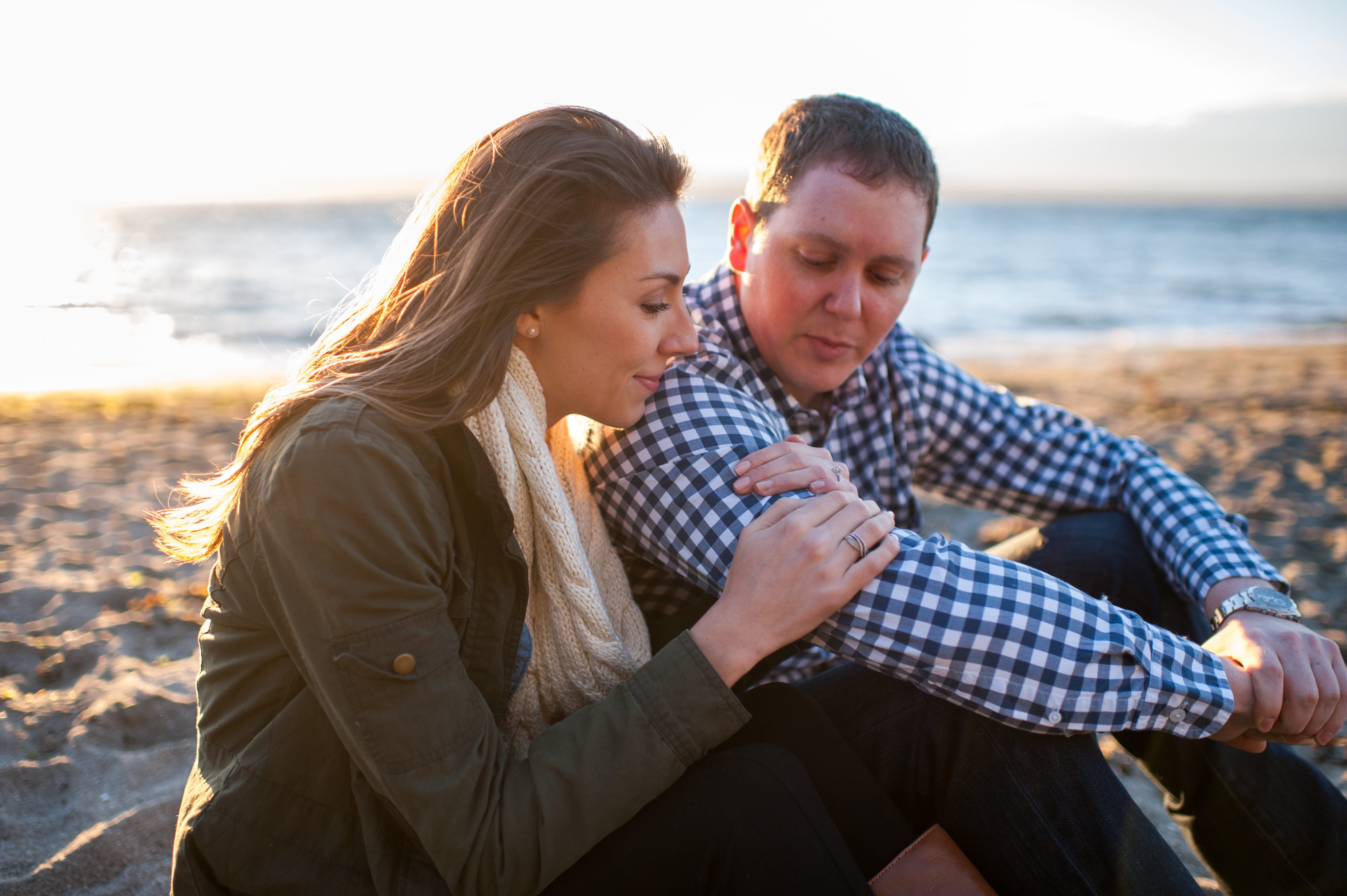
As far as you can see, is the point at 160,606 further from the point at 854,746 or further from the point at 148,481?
the point at 854,746

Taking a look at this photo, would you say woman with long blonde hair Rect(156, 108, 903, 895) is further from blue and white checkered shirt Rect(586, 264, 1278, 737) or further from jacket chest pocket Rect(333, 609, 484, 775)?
blue and white checkered shirt Rect(586, 264, 1278, 737)

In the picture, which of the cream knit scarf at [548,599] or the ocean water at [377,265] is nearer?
the cream knit scarf at [548,599]

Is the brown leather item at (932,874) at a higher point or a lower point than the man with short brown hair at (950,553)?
lower

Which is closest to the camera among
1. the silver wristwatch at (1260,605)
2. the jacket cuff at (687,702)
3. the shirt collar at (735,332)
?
the jacket cuff at (687,702)

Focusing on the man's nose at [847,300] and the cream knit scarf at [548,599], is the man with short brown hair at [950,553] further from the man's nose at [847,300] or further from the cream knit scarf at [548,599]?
the cream knit scarf at [548,599]

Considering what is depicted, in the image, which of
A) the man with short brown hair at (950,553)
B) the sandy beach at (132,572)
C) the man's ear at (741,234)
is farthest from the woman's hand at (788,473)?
the sandy beach at (132,572)

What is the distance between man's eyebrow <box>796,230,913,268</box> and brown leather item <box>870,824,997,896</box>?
5.14ft

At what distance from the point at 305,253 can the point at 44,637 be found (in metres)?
32.7

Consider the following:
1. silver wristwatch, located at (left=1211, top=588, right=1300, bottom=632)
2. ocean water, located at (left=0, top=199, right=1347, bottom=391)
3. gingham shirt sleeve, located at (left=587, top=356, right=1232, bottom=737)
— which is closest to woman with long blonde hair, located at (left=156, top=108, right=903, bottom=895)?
gingham shirt sleeve, located at (left=587, top=356, right=1232, bottom=737)

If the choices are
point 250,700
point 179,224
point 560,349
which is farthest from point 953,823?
point 179,224

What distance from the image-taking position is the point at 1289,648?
199 centimetres

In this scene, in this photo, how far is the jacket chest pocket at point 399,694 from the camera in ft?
4.56

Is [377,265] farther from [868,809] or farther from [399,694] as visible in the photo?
[868,809]

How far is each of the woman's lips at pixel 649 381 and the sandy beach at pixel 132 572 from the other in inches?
73.6
